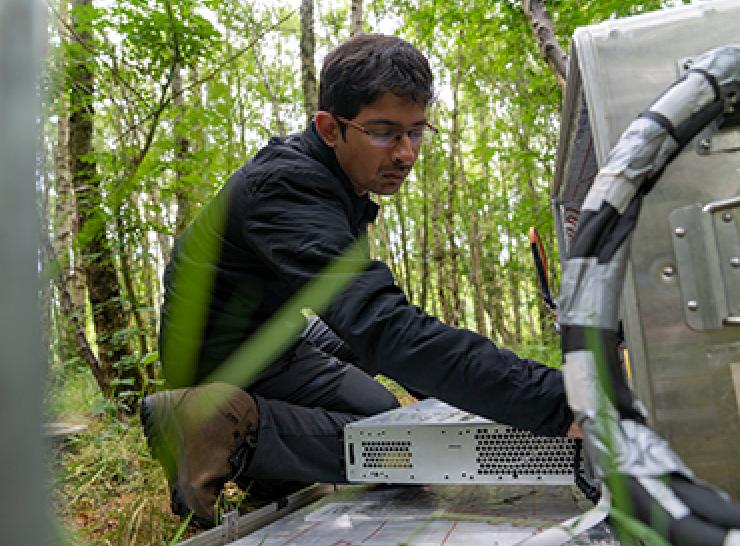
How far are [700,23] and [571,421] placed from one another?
79 centimetres

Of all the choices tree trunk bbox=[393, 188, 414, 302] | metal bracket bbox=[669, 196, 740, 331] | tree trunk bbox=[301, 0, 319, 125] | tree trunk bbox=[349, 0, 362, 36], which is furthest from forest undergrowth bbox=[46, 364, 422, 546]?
tree trunk bbox=[393, 188, 414, 302]

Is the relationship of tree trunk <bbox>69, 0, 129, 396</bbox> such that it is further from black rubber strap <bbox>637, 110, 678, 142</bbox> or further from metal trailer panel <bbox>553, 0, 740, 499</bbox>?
black rubber strap <bbox>637, 110, 678, 142</bbox>

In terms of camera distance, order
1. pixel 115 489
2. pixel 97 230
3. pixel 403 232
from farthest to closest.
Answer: pixel 403 232 < pixel 97 230 < pixel 115 489

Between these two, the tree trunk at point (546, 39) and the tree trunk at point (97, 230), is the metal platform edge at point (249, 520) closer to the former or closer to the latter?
the tree trunk at point (97, 230)

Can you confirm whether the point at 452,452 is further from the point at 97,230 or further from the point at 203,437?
the point at 97,230

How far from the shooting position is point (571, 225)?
236 centimetres

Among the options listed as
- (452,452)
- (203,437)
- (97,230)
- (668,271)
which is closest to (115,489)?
(203,437)

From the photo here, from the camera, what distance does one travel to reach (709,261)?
1066mm

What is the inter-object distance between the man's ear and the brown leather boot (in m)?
0.81

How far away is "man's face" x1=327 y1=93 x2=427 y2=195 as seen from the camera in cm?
188

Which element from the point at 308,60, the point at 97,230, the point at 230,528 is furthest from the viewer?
the point at 308,60

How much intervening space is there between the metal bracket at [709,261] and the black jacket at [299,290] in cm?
35

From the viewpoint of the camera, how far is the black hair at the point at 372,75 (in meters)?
1.86

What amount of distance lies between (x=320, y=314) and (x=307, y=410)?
0.72 metres
